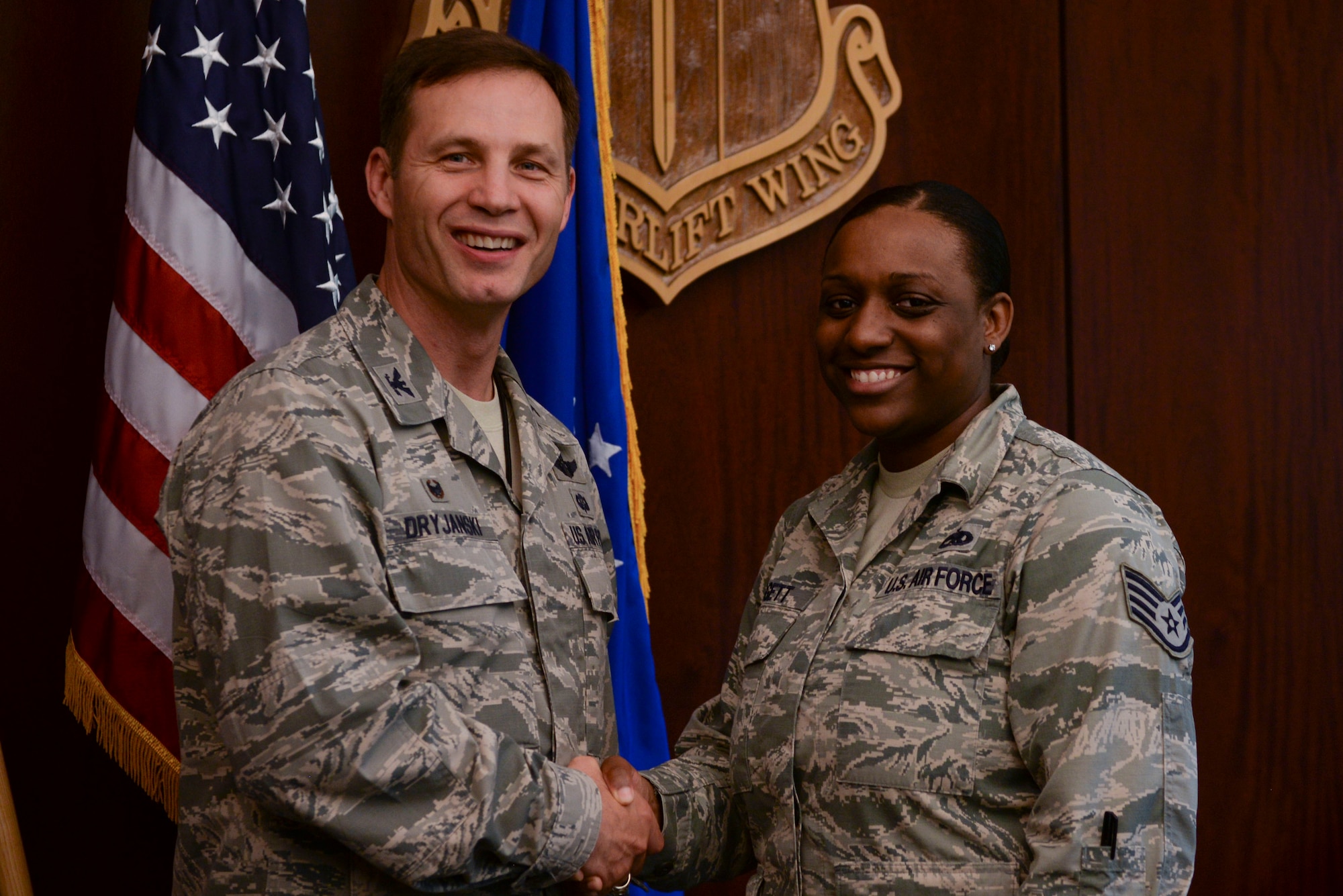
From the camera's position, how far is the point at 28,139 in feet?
7.18

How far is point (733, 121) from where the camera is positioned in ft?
8.79

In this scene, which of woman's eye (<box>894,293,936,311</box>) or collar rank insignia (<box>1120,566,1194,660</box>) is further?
woman's eye (<box>894,293,936,311</box>)

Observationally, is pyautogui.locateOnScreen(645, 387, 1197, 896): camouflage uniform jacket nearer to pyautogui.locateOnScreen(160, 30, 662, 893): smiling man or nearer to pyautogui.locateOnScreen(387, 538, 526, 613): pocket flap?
pyautogui.locateOnScreen(160, 30, 662, 893): smiling man

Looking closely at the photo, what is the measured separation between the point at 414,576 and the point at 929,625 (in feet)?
2.02

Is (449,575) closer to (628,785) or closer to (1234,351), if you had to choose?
(628,785)

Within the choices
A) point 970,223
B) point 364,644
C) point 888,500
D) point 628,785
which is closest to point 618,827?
point 628,785

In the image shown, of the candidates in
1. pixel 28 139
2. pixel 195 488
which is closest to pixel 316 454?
pixel 195 488

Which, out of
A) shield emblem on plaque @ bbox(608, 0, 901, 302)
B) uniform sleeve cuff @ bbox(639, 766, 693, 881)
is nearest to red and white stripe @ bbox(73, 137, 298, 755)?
uniform sleeve cuff @ bbox(639, 766, 693, 881)

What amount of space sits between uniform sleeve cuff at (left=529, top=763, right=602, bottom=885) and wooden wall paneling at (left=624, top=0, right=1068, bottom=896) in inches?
45.5

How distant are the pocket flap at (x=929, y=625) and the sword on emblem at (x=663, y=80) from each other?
53.2 inches

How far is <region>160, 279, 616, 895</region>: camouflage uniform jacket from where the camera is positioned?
55.1 inches

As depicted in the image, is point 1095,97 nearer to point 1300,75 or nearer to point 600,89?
point 1300,75

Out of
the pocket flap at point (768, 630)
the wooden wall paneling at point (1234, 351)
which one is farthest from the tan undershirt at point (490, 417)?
the wooden wall paneling at point (1234, 351)

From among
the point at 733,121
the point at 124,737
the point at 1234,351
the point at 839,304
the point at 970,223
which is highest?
the point at 733,121
